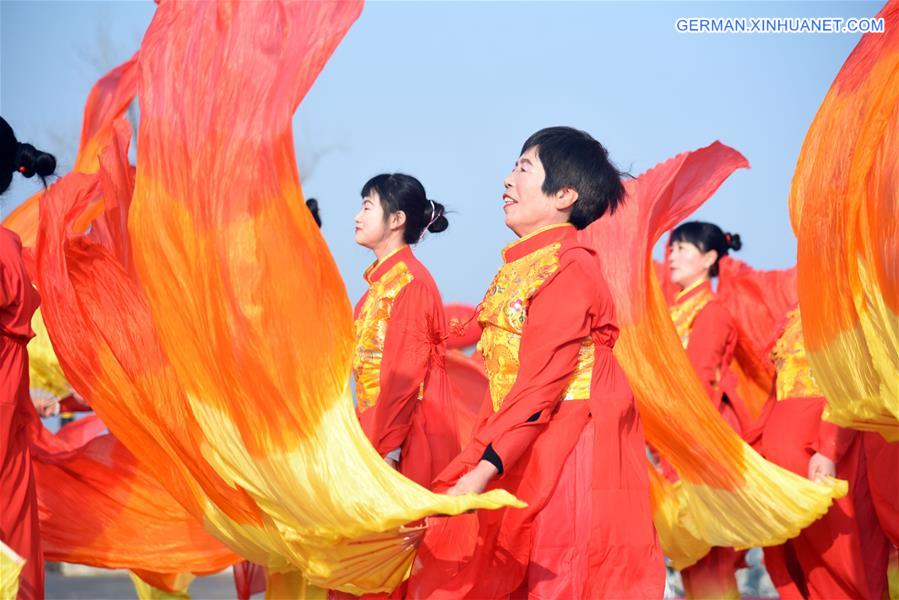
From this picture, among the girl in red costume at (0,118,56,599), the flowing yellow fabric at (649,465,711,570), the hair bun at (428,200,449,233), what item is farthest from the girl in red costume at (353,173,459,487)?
the girl in red costume at (0,118,56,599)

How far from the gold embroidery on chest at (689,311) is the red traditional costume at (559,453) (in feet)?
9.41

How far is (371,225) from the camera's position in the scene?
4.28 m

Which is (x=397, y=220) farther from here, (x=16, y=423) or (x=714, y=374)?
(x=714, y=374)

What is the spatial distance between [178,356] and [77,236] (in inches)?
28.2

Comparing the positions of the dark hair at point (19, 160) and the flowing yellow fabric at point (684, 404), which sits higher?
the dark hair at point (19, 160)

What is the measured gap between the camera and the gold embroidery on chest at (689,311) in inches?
226

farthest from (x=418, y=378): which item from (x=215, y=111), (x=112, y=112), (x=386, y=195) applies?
(x=112, y=112)

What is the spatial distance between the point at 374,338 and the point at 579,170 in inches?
47.3

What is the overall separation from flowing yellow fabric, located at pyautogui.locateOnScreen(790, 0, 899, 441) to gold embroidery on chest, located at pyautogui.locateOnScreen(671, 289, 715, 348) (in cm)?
218

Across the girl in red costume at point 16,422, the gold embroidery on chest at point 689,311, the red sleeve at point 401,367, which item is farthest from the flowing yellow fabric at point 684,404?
the girl in red costume at point 16,422

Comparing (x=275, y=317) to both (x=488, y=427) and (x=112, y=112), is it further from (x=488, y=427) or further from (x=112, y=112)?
(x=112, y=112)

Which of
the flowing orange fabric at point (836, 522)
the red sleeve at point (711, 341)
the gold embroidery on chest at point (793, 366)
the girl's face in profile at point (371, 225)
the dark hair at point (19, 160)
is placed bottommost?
the flowing orange fabric at point (836, 522)

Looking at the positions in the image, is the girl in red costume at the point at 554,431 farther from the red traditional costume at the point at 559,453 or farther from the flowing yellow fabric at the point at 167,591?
the flowing yellow fabric at the point at 167,591

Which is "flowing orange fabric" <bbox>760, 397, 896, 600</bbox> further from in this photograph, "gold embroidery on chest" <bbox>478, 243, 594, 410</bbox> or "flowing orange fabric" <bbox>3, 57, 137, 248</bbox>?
"flowing orange fabric" <bbox>3, 57, 137, 248</bbox>
